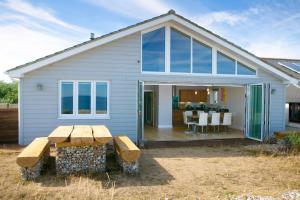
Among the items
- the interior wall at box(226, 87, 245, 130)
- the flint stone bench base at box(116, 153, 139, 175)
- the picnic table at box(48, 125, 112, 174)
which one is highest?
the interior wall at box(226, 87, 245, 130)

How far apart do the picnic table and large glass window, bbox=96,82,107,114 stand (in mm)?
A: 3726

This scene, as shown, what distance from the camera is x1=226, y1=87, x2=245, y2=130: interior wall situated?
14.0 m

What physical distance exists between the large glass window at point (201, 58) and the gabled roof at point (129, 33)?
0.55 meters

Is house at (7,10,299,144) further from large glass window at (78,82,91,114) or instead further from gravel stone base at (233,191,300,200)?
gravel stone base at (233,191,300,200)

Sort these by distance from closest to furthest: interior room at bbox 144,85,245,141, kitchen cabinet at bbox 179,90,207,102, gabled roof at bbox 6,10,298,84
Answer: gabled roof at bbox 6,10,298,84 < interior room at bbox 144,85,245,141 < kitchen cabinet at bbox 179,90,207,102

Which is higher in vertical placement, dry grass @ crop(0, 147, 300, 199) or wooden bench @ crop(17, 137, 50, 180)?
wooden bench @ crop(17, 137, 50, 180)

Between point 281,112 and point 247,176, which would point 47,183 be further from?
point 281,112

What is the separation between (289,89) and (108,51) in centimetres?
1119

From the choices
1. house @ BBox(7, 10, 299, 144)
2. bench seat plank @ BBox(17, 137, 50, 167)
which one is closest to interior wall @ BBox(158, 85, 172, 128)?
house @ BBox(7, 10, 299, 144)

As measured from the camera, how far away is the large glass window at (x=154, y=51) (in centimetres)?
1051

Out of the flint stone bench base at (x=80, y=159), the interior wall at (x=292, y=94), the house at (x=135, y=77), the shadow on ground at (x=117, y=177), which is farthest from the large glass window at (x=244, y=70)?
the flint stone bench base at (x=80, y=159)

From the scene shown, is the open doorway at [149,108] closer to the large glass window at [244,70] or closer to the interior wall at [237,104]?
the interior wall at [237,104]

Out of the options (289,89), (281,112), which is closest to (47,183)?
(281,112)

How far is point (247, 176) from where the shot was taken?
643 cm
